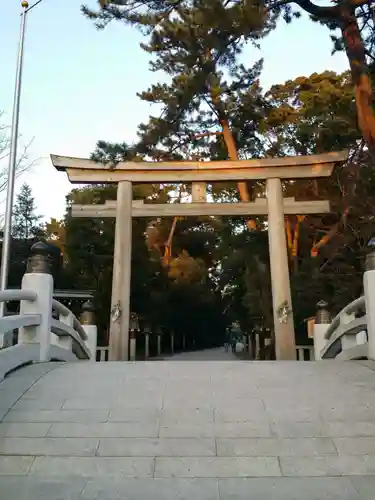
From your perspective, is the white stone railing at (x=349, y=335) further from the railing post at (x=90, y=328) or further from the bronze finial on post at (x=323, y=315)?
the railing post at (x=90, y=328)

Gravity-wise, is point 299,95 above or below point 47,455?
above

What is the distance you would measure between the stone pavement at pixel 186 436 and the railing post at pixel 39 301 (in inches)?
36.3

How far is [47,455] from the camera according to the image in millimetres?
3230

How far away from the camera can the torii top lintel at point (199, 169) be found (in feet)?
36.0

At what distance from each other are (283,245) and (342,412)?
24.1ft

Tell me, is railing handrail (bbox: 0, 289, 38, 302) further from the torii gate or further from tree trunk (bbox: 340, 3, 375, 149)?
tree trunk (bbox: 340, 3, 375, 149)

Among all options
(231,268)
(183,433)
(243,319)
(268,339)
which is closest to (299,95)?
(231,268)

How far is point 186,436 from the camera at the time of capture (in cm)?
347

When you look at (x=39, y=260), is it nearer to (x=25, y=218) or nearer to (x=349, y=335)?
(x=349, y=335)

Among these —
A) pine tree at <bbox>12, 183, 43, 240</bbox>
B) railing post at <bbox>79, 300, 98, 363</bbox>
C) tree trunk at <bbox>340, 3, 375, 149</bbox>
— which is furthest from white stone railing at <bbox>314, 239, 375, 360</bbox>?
pine tree at <bbox>12, 183, 43, 240</bbox>

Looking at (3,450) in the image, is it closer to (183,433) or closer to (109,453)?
(109,453)

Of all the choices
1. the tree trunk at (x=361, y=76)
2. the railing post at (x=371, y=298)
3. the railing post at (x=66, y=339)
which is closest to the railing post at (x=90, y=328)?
the railing post at (x=66, y=339)

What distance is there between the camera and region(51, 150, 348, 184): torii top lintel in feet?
36.0

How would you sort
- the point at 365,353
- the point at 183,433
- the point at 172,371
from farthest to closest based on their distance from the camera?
the point at 365,353
the point at 172,371
the point at 183,433
